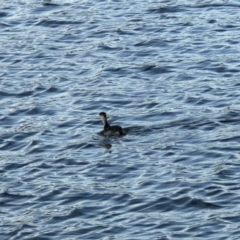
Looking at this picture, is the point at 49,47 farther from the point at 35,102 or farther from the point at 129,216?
the point at 129,216

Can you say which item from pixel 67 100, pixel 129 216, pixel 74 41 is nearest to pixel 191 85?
pixel 67 100

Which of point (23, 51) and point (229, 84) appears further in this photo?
point (23, 51)

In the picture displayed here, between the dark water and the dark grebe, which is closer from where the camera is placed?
the dark water

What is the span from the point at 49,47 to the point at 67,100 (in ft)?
15.4

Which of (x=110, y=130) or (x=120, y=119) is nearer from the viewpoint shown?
(x=110, y=130)

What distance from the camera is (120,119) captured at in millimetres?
27750

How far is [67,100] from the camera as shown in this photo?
29.0 m

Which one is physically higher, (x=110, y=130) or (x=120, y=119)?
(x=110, y=130)

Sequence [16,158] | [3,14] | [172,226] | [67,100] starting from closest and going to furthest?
[172,226]
[16,158]
[67,100]
[3,14]

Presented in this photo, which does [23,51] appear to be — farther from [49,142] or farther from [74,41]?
[49,142]

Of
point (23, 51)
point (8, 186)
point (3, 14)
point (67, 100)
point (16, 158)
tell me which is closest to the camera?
point (8, 186)

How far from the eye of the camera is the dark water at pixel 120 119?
72.1 feet

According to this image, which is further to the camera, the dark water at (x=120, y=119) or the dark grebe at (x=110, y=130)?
the dark grebe at (x=110, y=130)

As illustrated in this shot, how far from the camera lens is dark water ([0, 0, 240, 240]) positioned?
22.0 m
